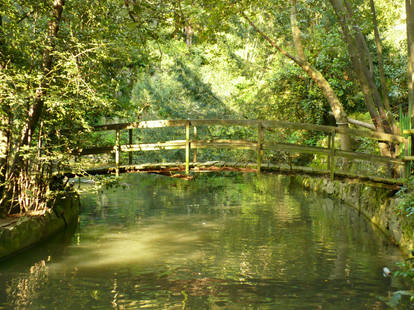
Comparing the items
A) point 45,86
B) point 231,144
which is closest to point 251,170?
point 231,144

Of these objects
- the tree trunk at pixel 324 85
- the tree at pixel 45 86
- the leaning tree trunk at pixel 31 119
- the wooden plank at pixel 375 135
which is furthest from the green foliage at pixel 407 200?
the leaning tree trunk at pixel 31 119

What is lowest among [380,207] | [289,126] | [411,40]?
[380,207]

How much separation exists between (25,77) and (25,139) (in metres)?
1.38

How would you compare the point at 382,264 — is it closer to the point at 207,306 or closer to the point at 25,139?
the point at 207,306

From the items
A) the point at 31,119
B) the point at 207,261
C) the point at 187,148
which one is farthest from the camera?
the point at 187,148

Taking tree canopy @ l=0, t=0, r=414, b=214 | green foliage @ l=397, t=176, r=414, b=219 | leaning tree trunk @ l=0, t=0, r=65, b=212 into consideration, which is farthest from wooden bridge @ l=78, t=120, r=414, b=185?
leaning tree trunk @ l=0, t=0, r=65, b=212

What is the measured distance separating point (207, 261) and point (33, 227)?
144 inches

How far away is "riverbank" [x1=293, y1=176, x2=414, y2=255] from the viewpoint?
357 inches

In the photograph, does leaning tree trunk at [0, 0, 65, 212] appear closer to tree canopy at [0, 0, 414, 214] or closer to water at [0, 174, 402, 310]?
tree canopy at [0, 0, 414, 214]

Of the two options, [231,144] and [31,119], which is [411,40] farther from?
[31,119]

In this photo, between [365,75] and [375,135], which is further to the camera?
[365,75]

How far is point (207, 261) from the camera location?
28.6 ft

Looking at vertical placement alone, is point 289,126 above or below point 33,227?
above

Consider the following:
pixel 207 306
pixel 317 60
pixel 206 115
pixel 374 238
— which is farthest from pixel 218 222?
pixel 206 115
